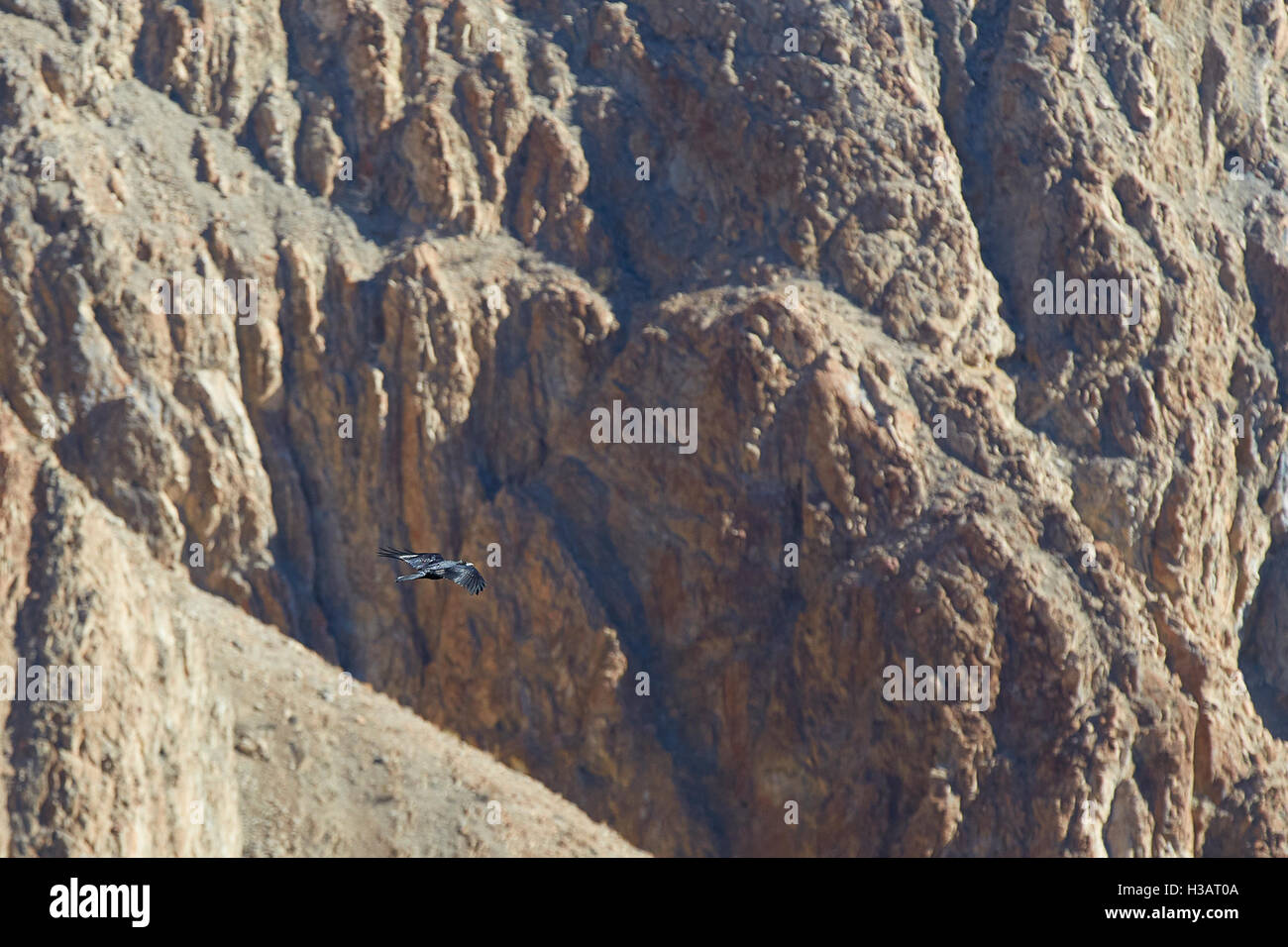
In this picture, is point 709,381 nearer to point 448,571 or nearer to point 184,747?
point 448,571

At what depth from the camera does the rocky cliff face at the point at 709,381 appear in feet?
113

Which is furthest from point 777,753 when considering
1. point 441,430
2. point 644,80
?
point 644,80

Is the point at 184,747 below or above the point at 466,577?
below

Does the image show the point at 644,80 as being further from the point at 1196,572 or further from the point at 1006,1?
the point at 1196,572

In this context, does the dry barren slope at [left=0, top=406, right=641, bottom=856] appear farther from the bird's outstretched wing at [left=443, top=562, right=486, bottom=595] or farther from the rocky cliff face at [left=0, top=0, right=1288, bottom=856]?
the rocky cliff face at [left=0, top=0, right=1288, bottom=856]

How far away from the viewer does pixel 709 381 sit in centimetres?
3650

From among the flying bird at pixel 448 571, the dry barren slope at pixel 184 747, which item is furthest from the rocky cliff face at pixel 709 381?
the flying bird at pixel 448 571

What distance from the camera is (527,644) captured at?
3559 cm

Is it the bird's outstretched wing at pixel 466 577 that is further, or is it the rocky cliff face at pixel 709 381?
the rocky cliff face at pixel 709 381

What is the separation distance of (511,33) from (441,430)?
9708 millimetres

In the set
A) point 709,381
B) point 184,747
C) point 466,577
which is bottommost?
point 184,747

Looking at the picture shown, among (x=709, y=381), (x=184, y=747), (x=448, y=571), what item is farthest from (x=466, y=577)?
(x=709, y=381)

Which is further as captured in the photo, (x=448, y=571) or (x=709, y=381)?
(x=709, y=381)

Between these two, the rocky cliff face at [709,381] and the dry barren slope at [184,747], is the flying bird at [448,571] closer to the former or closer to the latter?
the dry barren slope at [184,747]
